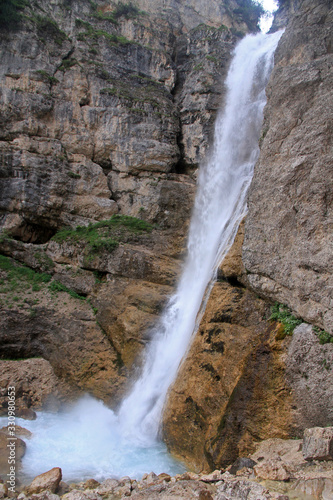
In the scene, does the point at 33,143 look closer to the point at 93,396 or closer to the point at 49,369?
the point at 49,369

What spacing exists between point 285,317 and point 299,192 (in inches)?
147

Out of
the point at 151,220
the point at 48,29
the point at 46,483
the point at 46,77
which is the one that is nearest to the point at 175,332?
the point at 46,483

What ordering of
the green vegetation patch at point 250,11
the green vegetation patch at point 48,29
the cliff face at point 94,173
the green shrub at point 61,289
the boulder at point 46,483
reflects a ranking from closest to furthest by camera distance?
the boulder at point 46,483 < the cliff face at point 94,173 < the green shrub at point 61,289 < the green vegetation patch at point 48,29 < the green vegetation patch at point 250,11

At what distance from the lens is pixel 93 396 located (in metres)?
14.4

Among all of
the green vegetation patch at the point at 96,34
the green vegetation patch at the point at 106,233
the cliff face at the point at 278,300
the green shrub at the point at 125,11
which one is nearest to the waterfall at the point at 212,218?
the cliff face at the point at 278,300

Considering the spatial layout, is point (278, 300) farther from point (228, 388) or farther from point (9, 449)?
point (9, 449)

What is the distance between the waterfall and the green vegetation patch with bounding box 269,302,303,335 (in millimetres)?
3350

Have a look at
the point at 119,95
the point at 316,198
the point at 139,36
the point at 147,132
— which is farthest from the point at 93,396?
the point at 139,36

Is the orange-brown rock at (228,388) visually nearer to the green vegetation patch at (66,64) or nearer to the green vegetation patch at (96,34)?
the green vegetation patch at (66,64)

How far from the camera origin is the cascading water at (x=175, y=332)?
34.3 ft

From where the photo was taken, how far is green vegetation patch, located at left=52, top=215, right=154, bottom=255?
60.7 ft

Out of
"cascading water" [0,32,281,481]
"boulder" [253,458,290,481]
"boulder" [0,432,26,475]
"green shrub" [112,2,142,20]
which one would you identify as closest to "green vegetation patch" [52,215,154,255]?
"cascading water" [0,32,281,481]

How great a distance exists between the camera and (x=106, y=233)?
19516 millimetres

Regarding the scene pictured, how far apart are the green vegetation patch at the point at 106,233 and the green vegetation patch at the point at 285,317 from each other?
9650 mm
